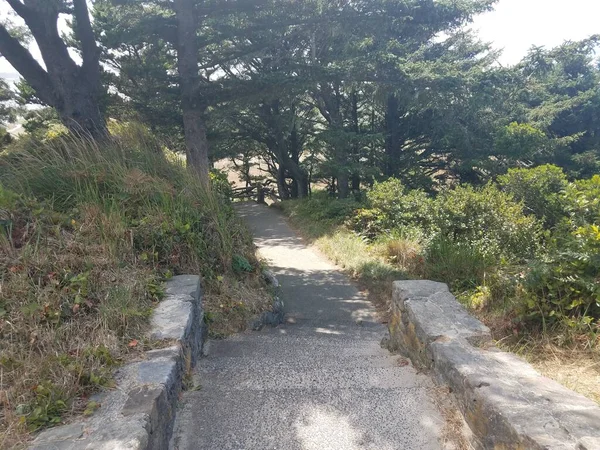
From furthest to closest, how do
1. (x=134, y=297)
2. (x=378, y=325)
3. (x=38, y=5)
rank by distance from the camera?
(x=38, y=5)
(x=378, y=325)
(x=134, y=297)

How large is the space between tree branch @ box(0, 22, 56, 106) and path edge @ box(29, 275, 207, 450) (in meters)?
5.06

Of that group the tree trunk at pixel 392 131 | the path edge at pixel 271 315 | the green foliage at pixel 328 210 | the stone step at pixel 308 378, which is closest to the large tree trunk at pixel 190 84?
the path edge at pixel 271 315

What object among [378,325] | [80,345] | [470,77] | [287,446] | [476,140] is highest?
[470,77]

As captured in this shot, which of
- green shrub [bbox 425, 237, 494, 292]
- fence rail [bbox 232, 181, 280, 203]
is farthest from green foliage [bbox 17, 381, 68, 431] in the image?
fence rail [bbox 232, 181, 280, 203]

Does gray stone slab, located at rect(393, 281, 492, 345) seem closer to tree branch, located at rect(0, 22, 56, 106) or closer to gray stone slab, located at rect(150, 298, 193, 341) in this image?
gray stone slab, located at rect(150, 298, 193, 341)

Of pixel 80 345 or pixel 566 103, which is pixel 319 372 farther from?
pixel 566 103

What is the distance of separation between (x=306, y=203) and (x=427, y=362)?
11.8 meters

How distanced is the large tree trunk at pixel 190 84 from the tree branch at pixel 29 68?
7.50ft

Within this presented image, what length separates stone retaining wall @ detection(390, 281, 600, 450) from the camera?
1.67m

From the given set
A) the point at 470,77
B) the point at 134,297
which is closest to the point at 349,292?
the point at 134,297

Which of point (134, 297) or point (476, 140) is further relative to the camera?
point (476, 140)

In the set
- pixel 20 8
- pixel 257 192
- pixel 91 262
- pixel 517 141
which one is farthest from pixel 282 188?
pixel 91 262

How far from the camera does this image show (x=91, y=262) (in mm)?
3086

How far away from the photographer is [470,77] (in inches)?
392
